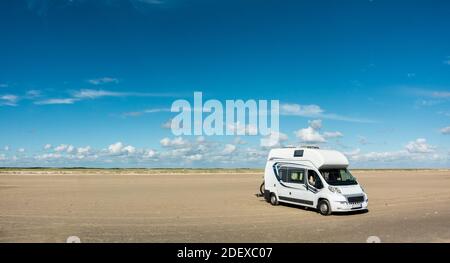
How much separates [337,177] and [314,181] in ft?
3.89

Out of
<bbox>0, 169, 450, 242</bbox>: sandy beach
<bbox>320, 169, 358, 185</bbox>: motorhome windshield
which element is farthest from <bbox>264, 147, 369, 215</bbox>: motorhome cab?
<bbox>0, 169, 450, 242</bbox>: sandy beach

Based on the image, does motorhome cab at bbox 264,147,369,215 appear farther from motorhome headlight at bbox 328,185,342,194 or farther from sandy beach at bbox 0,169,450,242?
sandy beach at bbox 0,169,450,242

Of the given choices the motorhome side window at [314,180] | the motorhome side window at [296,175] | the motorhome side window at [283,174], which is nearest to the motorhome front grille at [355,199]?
the motorhome side window at [314,180]

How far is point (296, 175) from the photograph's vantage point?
22609 millimetres

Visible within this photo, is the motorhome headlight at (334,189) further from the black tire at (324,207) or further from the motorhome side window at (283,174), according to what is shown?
the motorhome side window at (283,174)

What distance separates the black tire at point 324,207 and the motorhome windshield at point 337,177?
3.16ft

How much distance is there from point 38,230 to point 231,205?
1170 centimetres

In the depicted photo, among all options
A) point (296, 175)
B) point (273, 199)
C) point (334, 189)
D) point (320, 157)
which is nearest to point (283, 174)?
point (296, 175)

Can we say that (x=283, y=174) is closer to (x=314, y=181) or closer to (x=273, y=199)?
(x=273, y=199)

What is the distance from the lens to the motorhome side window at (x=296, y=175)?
2220 cm

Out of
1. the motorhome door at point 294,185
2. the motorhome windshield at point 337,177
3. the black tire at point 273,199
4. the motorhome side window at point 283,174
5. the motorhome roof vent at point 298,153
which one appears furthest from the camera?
the black tire at point 273,199

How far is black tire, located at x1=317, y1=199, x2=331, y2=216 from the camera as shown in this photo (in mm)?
20342
